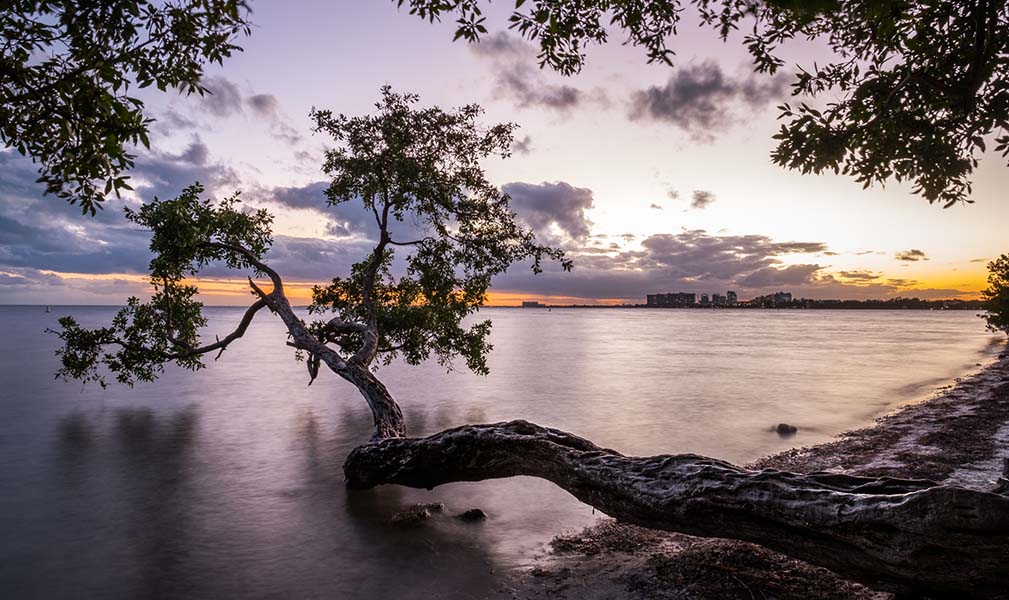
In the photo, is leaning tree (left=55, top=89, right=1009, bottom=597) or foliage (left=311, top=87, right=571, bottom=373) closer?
leaning tree (left=55, top=89, right=1009, bottom=597)

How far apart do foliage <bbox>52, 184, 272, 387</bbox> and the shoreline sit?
1098 centimetres

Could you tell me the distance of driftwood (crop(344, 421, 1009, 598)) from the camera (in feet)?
15.8

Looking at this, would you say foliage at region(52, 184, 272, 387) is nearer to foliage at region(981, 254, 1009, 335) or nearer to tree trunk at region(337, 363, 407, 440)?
tree trunk at region(337, 363, 407, 440)

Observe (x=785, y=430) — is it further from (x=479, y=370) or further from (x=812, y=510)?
(x=812, y=510)

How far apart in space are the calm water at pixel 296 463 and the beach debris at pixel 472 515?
0.89 ft

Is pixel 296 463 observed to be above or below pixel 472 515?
below

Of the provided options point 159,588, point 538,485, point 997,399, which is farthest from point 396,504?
point 997,399

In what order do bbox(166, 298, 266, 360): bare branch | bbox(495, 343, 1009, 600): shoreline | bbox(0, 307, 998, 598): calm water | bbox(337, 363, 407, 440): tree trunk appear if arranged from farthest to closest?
bbox(166, 298, 266, 360): bare branch
bbox(337, 363, 407, 440): tree trunk
bbox(0, 307, 998, 598): calm water
bbox(495, 343, 1009, 600): shoreline

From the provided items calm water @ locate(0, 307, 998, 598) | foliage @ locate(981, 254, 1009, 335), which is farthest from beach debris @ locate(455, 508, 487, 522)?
foliage @ locate(981, 254, 1009, 335)

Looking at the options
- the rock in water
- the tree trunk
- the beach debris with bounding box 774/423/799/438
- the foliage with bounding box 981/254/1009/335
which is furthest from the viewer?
the foliage with bounding box 981/254/1009/335

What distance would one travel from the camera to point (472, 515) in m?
10.1

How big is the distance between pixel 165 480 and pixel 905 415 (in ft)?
77.9

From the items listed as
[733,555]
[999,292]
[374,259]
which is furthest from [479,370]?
[999,292]

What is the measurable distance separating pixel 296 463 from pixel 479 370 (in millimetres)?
6144
